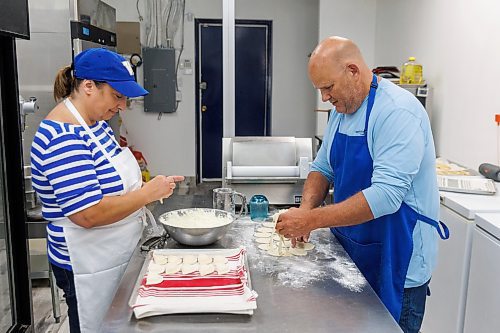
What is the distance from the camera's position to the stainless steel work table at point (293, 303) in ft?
3.72

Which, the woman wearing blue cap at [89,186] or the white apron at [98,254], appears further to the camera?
the white apron at [98,254]

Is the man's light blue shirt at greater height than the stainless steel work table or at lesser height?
greater

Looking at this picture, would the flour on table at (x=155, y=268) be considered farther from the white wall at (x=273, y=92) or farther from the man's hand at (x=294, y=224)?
the white wall at (x=273, y=92)

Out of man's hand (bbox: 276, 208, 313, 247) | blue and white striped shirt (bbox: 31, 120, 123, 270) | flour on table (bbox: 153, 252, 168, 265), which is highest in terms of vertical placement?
blue and white striped shirt (bbox: 31, 120, 123, 270)

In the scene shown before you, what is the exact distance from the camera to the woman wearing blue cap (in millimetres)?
1353

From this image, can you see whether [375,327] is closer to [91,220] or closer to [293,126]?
[91,220]

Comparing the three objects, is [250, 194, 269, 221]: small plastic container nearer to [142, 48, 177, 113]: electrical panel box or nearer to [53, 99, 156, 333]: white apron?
[53, 99, 156, 333]: white apron

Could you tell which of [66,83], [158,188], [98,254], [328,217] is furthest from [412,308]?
[66,83]

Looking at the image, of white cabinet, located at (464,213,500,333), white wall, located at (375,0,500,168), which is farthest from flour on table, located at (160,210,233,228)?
white wall, located at (375,0,500,168)

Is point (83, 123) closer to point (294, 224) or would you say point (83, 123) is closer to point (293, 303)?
point (294, 224)

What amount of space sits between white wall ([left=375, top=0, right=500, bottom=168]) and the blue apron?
1433 mm

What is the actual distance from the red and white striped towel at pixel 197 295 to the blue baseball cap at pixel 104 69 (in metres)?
0.61

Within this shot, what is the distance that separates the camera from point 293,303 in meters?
1.25

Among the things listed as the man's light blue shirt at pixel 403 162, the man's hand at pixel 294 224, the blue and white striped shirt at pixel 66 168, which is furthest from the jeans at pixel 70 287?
the man's light blue shirt at pixel 403 162
